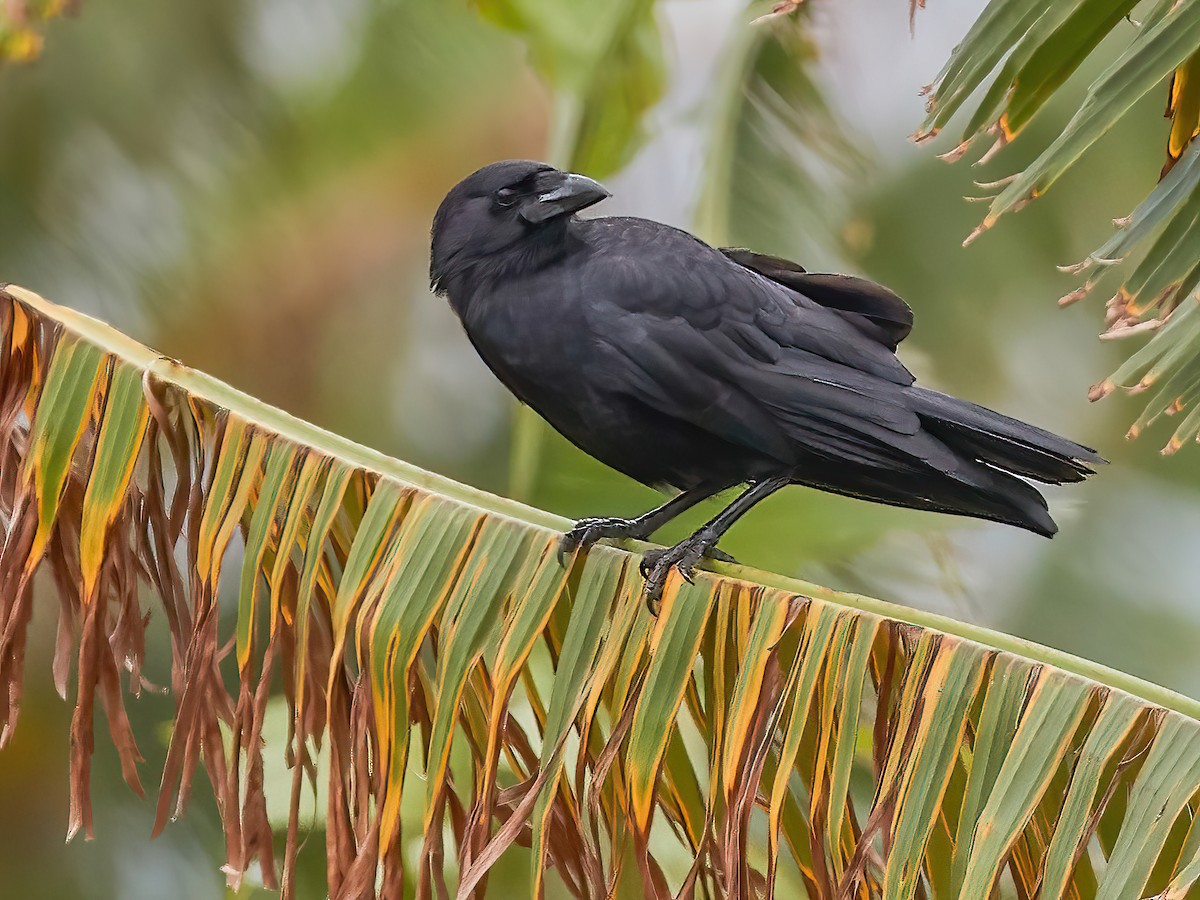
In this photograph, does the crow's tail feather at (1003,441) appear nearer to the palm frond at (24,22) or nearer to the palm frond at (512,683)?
the palm frond at (512,683)

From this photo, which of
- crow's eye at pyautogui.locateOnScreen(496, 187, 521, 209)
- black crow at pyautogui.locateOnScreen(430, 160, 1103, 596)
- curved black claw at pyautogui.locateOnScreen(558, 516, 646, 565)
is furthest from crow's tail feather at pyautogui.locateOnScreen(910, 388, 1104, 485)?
crow's eye at pyautogui.locateOnScreen(496, 187, 521, 209)

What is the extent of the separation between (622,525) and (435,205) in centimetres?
237

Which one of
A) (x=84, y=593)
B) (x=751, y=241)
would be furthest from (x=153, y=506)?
(x=751, y=241)

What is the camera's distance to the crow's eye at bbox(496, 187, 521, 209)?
2.12 m

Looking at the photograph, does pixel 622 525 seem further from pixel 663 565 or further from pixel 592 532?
pixel 663 565

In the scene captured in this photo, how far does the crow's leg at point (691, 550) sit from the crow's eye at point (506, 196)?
0.63 m

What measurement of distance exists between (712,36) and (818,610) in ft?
10.5

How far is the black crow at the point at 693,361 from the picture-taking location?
177 cm

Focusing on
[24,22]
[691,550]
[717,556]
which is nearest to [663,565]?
[691,550]

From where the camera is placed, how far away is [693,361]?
6.39 ft

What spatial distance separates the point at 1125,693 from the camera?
4.39 ft

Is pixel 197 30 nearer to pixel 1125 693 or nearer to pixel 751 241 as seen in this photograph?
pixel 751 241

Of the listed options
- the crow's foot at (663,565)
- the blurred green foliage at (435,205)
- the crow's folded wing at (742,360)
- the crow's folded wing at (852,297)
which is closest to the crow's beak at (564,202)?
the crow's folded wing at (742,360)

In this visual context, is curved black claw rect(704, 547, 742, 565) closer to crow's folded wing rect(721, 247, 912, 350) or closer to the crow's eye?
crow's folded wing rect(721, 247, 912, 350)
